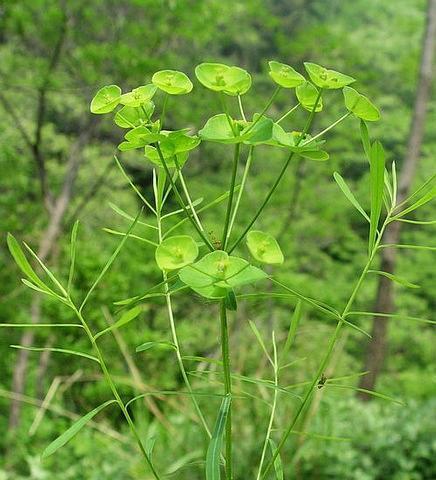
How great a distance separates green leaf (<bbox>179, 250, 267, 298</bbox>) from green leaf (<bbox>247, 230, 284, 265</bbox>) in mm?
11

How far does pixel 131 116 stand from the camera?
0.44 meters

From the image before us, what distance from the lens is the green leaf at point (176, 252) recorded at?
396 millimetres

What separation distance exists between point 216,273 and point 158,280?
4503mm

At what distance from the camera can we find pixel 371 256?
424 mm

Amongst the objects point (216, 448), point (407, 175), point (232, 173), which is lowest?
point (407, 175)

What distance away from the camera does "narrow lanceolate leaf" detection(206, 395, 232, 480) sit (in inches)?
15.8

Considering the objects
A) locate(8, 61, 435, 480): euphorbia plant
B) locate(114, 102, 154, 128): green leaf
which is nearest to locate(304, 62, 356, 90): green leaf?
locate(8, 61, 435, 480): euphorbia plant

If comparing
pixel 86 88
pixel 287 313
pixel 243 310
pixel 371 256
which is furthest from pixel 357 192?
pixel 371 256

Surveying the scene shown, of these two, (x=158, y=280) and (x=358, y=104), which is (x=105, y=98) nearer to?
(x=358, y=104)

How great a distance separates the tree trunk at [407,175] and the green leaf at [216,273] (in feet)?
13.2

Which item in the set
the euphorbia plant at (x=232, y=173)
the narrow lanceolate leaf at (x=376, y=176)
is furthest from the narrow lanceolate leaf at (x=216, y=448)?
the narrow lanceolate leaf at (x=376, y=176)

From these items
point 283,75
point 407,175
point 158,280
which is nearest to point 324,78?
point 283,75

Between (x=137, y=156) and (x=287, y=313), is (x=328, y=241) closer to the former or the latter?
(x=287, y=313)

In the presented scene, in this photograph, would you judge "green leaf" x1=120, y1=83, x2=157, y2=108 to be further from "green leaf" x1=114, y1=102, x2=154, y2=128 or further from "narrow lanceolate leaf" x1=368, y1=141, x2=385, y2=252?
"narrow lanceolate leaf" x1=368, y1=141, x2=385, y2=252
